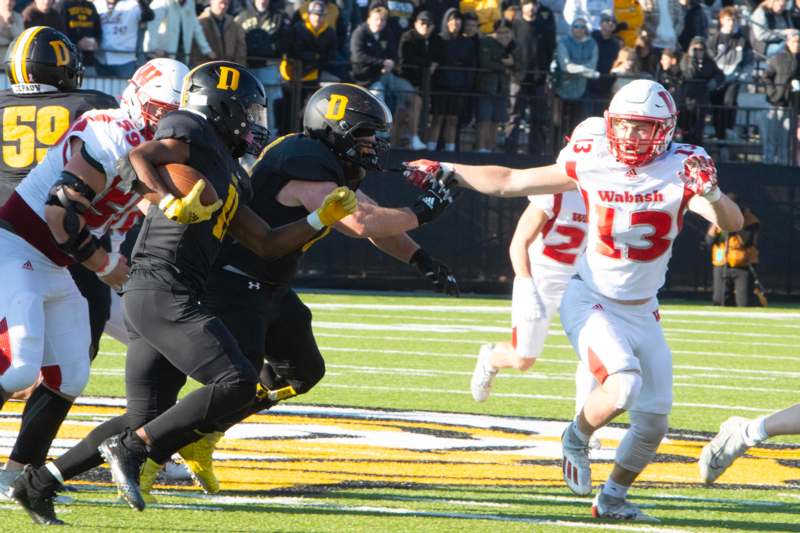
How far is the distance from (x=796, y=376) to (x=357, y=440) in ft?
17.3

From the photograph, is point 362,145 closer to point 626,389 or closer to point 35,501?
point 626,389

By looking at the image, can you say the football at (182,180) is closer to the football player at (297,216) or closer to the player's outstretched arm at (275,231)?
the player's outstretched arm at (275,231)

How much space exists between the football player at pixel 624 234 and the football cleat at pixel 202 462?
141 centimetres

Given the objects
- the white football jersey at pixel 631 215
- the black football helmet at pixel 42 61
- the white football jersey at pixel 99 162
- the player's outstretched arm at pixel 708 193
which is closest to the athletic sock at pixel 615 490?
the white football jersey at pixel 631 215

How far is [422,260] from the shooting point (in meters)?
6.54

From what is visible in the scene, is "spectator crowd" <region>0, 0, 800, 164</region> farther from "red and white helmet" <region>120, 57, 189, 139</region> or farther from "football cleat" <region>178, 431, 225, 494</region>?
"football cleat" <region>178, 431, 225, 494</region>

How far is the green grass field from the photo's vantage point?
582 cm

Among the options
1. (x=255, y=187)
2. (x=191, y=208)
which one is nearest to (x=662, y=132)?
(x=255, y=187)

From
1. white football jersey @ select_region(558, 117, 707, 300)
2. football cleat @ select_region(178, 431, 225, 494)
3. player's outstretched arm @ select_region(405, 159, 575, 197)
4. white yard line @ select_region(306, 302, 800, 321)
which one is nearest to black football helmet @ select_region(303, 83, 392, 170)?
player's outstretched arm @ select_region(405, 159, 575, 197)

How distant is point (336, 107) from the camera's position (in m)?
6.48

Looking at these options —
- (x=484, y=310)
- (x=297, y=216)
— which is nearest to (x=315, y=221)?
(x=297, y=216)

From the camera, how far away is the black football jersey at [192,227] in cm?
553

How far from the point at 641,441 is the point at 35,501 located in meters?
2.42

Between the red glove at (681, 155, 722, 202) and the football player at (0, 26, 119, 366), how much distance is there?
2.45 m
